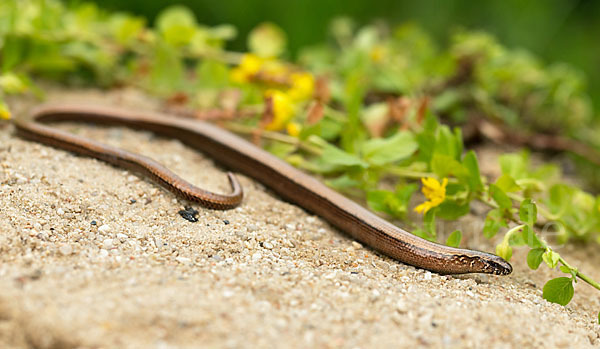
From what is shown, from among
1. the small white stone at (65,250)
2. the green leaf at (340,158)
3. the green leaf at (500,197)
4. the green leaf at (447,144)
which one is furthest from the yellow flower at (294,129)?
the small white stone at (65,250)

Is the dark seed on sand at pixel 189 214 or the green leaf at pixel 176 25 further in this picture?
the green leaf at pixel 176 25

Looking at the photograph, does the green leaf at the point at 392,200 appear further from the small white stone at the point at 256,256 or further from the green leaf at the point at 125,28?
the green leaf at the point at 125,28

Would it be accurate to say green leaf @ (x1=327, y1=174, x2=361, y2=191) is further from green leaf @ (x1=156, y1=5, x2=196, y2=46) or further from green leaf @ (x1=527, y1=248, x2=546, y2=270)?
green leaf @ (x1=156, y1=5, x2=196, y2=46)

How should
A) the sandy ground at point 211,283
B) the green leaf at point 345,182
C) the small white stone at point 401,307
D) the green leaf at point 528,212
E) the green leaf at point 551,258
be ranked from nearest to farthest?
the sandy ground at point 211,283
the small white stone at point 401,307
the green leaf at point 551,258
the green leaf at point 528,212
the green leaf at point 345,182

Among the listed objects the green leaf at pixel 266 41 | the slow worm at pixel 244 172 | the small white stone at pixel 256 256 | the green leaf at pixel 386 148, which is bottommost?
the small white stone at pixel 256 256

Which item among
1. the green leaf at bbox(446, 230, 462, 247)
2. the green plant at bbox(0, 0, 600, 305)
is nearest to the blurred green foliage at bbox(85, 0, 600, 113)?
the green plant at bbox(0, 0, 600, 305)

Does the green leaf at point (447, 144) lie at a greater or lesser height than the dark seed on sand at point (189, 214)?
greater

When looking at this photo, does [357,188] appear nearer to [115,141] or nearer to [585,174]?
[115,141]
